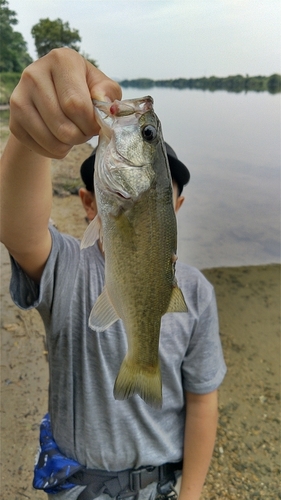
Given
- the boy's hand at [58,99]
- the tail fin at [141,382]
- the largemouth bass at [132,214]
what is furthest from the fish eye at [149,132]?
the tail fin at [141,382]

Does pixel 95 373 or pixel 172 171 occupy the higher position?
pixel 172 171

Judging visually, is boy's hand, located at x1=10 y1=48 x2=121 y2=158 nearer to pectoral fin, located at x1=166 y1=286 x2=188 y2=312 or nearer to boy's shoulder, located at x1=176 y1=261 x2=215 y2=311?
pectoral fin, located at x1=166 y1=286 x2=188 y2=312

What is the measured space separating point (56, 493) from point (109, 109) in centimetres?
180

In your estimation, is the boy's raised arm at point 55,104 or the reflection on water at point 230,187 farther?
the reflection on water at point 230,187

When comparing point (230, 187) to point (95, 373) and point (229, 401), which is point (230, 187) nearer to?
point (229, 401)

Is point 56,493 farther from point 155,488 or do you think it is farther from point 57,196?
point 57,196

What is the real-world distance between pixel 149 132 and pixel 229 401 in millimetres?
4459

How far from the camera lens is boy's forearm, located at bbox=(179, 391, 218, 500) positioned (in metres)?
2.01

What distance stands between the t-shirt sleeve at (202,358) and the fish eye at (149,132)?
3.60 feet

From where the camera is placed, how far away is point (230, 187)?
1588 centimetres

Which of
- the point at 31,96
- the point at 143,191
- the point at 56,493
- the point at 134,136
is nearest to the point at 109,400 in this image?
the point at 56,493

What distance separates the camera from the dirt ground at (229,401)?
3.35 metres

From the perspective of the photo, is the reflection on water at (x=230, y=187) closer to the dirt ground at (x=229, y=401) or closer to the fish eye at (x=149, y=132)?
the fish eye at (x=149, y=132)

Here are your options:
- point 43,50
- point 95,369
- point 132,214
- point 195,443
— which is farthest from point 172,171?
point 43,50
